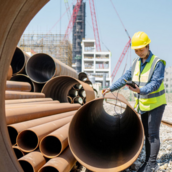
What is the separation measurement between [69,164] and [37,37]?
4269cm

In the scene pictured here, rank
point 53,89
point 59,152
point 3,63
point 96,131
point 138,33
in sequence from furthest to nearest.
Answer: point 53,89
point 96,131
point 138,33
point 59,152
point 3,63

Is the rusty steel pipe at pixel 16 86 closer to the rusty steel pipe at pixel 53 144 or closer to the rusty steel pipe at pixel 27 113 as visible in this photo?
the rusty steel pipe at pixel 27 113

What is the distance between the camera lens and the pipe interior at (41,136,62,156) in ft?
8.03

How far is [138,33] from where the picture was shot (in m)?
2.64

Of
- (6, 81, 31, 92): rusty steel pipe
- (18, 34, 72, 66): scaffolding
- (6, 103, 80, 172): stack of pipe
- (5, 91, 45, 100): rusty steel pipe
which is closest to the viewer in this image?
(6, 103, 80, 172): stack of pipe

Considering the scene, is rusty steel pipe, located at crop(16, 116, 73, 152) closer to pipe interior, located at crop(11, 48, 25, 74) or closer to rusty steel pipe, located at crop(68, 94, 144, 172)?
rusty steel pipe, located at crop(68, 94, 144, 172)

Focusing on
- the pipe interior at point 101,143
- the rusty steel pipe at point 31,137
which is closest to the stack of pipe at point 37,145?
the rusty steel pipe at point 31,137

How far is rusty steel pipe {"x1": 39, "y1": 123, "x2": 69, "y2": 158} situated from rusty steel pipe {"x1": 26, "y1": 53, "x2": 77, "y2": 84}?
3.22 metres

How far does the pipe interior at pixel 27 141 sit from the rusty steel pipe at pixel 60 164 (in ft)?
1.35

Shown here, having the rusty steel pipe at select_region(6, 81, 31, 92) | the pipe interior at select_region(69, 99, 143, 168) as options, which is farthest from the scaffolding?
the pipe interior at select_region(69, 99, 143, 168)

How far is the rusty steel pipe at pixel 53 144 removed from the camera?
2377mm

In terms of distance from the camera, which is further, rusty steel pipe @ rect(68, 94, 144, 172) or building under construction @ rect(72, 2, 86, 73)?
building under construction @ rect(72, 2, 86, 73)

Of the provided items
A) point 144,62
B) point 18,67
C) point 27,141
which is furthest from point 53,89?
point 144,62

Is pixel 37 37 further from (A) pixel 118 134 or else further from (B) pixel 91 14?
(A) pixel 118 134
